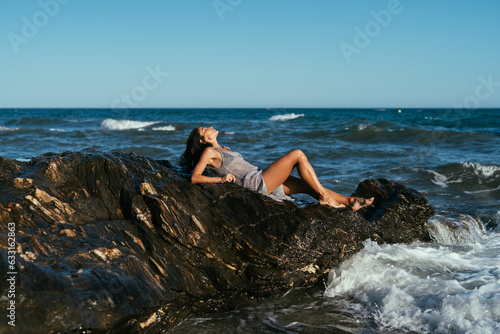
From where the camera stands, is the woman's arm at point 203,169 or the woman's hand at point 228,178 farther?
the woman's hand at point 228,178

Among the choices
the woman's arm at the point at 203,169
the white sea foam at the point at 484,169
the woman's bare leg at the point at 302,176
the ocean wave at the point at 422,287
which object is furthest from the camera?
the white sea foam at the point at 484,169

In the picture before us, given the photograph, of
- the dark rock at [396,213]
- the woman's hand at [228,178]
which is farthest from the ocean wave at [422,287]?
the woman's hand at [228,178]

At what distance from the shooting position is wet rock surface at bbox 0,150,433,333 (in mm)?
3271

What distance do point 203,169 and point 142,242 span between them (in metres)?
1.40

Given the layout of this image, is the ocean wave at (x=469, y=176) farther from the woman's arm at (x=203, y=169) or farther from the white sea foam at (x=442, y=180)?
the woman's arm at (x=203, y=169)

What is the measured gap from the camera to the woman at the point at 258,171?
5.61 metres

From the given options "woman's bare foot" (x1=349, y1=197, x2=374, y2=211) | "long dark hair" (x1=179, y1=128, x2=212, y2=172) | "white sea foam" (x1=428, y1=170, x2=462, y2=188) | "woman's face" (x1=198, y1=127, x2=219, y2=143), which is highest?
"woman's face" (x1=198, y1=127, x2=219, y2=143)

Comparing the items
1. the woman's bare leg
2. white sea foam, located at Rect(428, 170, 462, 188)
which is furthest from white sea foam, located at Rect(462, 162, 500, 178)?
the woman's bare leg

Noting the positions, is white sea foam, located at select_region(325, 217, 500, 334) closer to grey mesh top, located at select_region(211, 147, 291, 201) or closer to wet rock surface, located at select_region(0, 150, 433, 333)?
wet rock surface, located at select_region(0, 150, 433, 333)

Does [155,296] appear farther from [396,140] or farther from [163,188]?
[396,140]

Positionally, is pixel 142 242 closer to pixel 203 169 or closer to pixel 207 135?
pixel 203 169

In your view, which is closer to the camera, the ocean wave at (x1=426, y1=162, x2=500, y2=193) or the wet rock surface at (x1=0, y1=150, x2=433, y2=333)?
the wet rock surface at (x1=0, y1=150, x2=433, y2=333)

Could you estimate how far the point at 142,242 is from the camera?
4219mm
